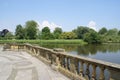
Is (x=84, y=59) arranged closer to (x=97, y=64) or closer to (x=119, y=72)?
(x=97, y=64)

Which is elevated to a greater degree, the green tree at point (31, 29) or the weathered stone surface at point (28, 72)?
the green tree at point (31, 29)

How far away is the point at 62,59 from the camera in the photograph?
26.2 ft

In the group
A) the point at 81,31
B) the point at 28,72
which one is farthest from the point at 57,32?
the point at 28,72

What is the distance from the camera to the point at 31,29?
3644 inches

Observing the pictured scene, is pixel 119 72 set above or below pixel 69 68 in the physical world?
above

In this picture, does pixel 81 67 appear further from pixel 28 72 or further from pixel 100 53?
pixel 100 53

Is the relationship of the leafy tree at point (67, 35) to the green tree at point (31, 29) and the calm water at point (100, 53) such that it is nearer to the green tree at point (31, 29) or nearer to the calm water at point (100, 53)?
the green tree at point (31, 29)

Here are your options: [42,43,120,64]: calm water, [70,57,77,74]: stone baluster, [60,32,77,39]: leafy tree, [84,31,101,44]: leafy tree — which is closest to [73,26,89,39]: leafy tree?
[60,32,77,39]: leafy tree

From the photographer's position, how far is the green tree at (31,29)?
92.4m

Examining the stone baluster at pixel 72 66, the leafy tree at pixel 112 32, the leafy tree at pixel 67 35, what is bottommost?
the stone baluster at pixel 72 66

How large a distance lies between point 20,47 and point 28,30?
2851 inches

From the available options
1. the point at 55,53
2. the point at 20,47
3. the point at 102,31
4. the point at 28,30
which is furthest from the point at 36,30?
the point at 55,53

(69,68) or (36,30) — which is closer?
(69,68)

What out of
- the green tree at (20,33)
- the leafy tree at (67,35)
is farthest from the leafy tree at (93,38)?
the green tree at (20,33)
